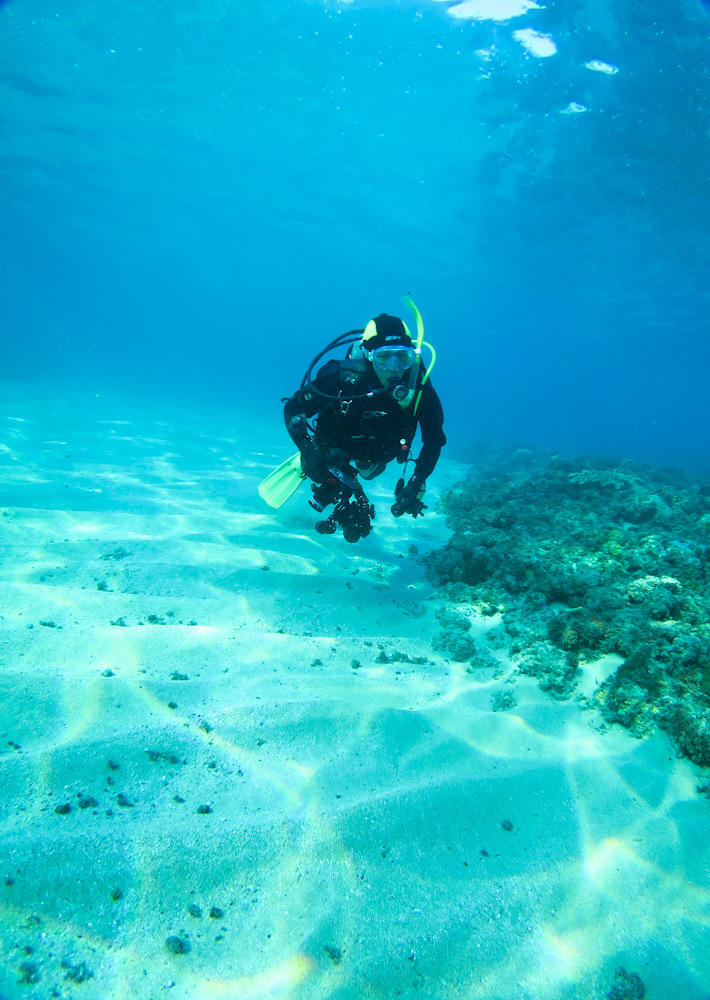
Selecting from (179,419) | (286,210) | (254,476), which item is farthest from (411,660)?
(286,210)

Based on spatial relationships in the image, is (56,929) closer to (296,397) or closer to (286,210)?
(296,397)

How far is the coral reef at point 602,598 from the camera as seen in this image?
2975 millimetres

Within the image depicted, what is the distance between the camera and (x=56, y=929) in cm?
159

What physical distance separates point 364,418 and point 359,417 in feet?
0.18

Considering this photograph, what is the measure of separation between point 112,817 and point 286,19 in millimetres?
24537

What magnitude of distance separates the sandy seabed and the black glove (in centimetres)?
133

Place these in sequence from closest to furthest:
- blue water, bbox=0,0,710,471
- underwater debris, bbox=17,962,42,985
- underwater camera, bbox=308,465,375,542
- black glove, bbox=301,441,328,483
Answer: underwater debris, bbox=17,962,42,985, underwater camera, bbox=308,465,375,542, black glove, bbox=301,441,328,483, blue water, bbox=0,0,710,471

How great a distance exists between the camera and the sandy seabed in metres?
1.66

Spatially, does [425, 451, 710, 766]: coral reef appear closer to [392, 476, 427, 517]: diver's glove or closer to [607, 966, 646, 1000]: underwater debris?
[392, 476, 427, 517]: diver's glove

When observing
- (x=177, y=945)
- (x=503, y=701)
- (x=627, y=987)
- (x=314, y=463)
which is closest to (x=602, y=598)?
(x=503, y=701)

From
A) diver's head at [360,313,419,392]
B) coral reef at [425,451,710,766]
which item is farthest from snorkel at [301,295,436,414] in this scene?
coral reef at [425,451,710,766]

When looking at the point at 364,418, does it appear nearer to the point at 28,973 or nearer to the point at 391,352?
the point at 391,352

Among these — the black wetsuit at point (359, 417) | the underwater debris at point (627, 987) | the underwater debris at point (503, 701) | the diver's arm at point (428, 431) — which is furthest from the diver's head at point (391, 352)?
the underwater debris at point (627, 987)

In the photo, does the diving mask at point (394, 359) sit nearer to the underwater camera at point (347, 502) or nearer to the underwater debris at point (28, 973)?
the underwater camera at point (347, 502)
